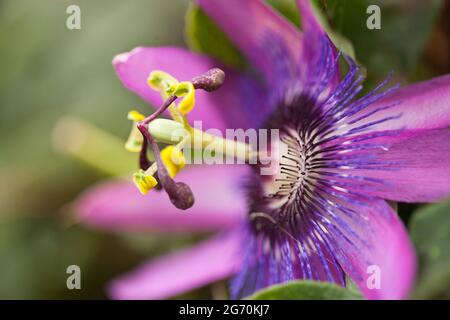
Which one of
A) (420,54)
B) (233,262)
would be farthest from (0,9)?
(420,54)

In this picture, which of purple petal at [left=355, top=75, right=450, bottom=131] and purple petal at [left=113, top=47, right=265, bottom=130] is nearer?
purple petal at [left=355, top=75, right=450, bottom=131]

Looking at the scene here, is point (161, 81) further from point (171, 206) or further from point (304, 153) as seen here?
point (171, 206)

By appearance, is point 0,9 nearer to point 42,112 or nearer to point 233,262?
point 42,112

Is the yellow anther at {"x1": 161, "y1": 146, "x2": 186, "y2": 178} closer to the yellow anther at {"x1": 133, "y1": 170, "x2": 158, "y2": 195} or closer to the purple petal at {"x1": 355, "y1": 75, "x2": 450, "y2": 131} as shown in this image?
the yellow anther at {"x1": 133, "y1": 170, "x2": 158, "y2": 195}

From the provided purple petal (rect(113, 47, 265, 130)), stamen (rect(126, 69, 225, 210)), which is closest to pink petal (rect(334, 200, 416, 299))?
stamen (rect(126, 69, 225, 210))

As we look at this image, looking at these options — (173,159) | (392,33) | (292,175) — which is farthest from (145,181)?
(392,33)

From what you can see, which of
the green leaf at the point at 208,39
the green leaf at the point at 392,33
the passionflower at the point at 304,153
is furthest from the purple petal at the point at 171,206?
the green leaf at the point at 392,33

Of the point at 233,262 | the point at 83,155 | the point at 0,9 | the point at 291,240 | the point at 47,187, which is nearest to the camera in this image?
the point at 291,240
